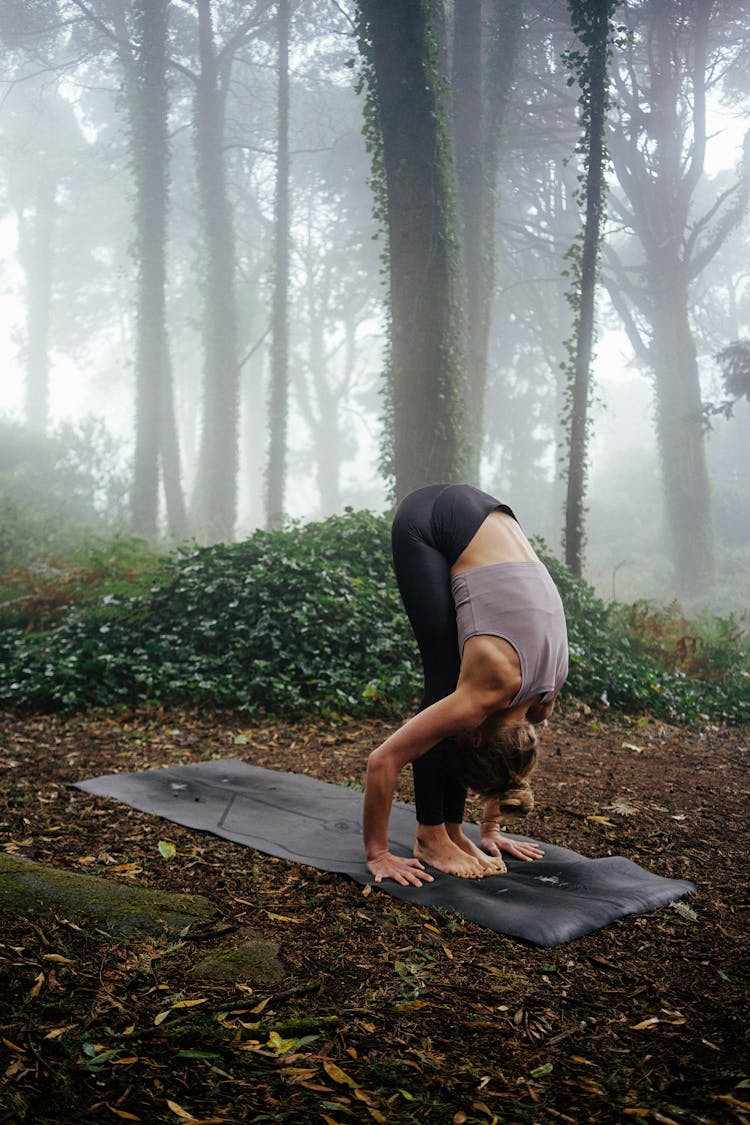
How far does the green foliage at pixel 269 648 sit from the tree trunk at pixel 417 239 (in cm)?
206

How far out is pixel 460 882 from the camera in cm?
328

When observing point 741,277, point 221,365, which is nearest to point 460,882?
point 221,365

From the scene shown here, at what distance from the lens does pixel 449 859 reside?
3.40m

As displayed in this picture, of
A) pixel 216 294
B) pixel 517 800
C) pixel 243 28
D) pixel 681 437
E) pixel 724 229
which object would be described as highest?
pixel 243 28

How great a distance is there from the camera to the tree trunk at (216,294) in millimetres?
18422

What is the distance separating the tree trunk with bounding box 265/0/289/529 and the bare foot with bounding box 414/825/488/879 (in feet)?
47.1

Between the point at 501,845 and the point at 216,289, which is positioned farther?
the point at 216,289

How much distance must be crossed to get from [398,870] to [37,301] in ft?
107

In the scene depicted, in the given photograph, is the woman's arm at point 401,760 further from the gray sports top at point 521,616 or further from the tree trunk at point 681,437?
the tree trunk at point 681,437

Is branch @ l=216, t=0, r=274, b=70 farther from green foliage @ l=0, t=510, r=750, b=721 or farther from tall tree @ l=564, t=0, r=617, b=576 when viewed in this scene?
green foliage @ l=0, t=510, r=750, b=721

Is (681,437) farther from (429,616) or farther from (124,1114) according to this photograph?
(124,1114)

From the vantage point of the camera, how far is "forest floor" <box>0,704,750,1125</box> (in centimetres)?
184

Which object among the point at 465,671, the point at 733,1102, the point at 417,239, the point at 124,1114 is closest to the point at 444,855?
the point at 465,671

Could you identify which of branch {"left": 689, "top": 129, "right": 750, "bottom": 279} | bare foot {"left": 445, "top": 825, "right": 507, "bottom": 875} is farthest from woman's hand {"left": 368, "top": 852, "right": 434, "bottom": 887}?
branch {"left": 689, "top": 129, "right": 750, "bottom": 279}
